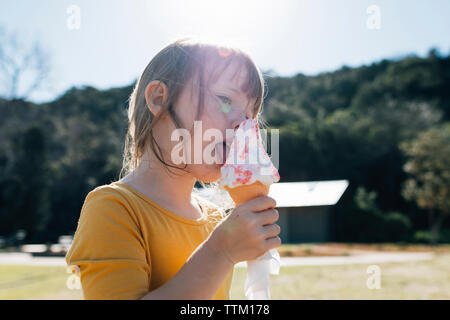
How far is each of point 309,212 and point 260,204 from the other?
2717cm

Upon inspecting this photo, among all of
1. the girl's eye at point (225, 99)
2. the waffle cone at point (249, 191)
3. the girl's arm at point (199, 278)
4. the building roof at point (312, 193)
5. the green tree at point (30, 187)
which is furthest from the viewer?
the green tree at point (30, 187)

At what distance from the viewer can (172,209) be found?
1614mm

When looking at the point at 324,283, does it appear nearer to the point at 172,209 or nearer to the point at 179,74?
the point at 172,209

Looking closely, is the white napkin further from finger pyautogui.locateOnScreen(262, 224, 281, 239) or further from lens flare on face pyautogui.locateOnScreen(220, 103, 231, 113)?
Answer: lens flare on face pyautogui.locateOnScreen(220, 103, 231, 113)

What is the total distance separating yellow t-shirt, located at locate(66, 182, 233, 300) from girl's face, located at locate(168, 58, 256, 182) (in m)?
0.27

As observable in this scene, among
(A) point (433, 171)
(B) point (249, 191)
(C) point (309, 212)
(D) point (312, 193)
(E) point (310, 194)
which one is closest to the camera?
(B) point (249, 191)

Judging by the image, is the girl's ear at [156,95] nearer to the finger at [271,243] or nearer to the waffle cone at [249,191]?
the waffle cone at [249,191]

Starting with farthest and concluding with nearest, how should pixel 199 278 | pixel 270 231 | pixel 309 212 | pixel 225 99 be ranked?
1. pixel 309 212
2. pixel 225 99
3. pixel 270 231
4. pixel 199 278

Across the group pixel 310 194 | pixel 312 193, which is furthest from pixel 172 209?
pixel 312 193

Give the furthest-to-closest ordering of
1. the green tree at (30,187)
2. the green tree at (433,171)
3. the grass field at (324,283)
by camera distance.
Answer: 1. the green tree at (30,187)
2. the green tree at (433,171)
3. the grass field at (324,283)

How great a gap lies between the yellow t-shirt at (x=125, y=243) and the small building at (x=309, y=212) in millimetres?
24288

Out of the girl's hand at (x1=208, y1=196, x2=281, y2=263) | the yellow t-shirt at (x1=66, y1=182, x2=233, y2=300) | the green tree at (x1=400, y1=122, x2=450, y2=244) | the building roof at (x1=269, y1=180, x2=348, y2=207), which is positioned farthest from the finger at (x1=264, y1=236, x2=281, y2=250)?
the green tree at (x1=400, y1=122, x2=450, y2=244)

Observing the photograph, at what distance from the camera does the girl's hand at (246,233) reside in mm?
1256

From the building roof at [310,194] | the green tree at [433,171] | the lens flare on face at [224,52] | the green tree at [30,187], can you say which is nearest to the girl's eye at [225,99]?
the lens flare on face at [224,52]
